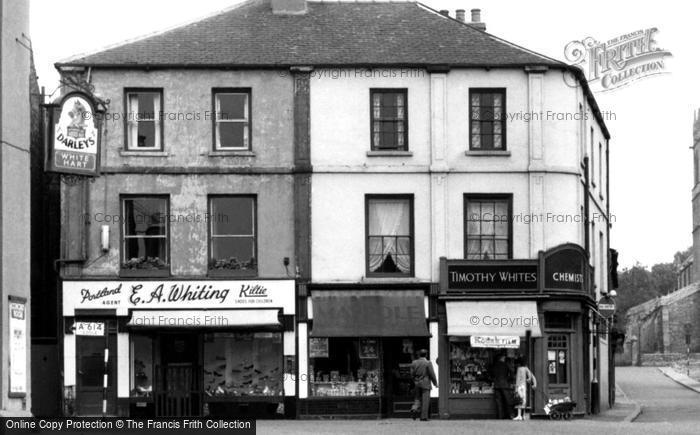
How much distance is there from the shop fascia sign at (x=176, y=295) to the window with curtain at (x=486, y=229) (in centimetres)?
502

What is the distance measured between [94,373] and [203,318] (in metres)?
3.23

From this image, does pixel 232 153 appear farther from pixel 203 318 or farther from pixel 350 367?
pixel 350 367

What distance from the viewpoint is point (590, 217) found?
43.6 metres

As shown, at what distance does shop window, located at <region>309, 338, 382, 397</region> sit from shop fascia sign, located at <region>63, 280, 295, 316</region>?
162cm

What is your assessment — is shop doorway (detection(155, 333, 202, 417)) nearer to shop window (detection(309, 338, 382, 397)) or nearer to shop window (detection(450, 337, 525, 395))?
shop window (detection(309, 338, 382, 397))

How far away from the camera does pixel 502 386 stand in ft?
126

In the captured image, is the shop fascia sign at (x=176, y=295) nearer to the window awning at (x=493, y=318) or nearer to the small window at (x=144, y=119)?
the small window at (x=144, y=119)

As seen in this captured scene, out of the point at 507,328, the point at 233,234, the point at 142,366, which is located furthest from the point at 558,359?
the point at 142,366

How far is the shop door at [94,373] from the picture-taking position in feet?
128

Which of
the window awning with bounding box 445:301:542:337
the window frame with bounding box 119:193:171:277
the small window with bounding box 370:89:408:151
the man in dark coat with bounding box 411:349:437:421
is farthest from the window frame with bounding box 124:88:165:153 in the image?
the man in dark coat with bounding box 411:349:437:421

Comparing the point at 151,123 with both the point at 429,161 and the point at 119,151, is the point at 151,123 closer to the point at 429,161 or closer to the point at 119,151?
the point at 119,151

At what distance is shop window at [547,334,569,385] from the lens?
39.6m

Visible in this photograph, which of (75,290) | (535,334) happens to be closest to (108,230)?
(75,290)

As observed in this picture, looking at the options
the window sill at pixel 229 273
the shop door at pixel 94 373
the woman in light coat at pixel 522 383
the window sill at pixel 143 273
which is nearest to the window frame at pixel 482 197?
the woman in light coat at pixel 522 383
